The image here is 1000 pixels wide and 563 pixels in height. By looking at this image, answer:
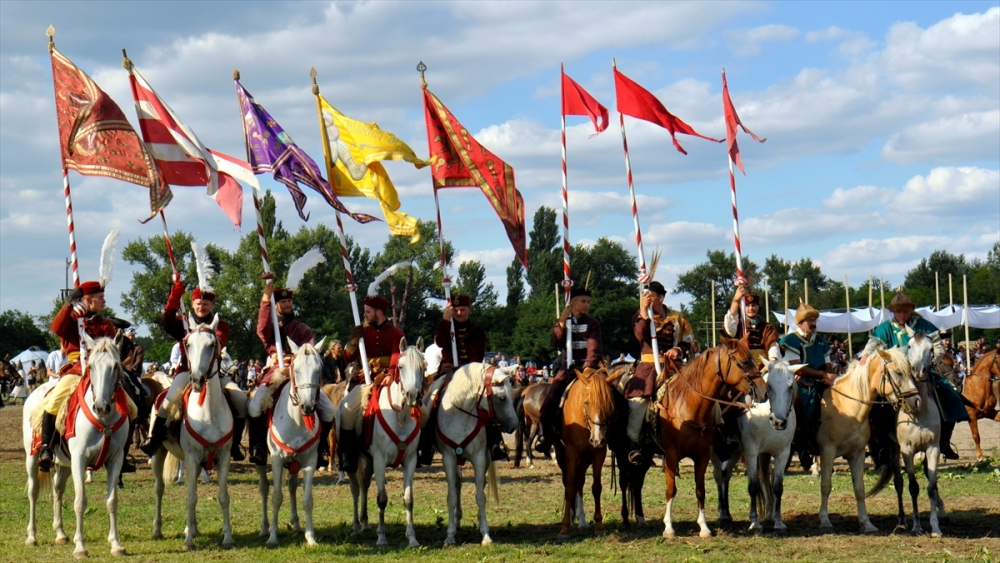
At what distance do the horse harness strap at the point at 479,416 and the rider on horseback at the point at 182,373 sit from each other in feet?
8.54

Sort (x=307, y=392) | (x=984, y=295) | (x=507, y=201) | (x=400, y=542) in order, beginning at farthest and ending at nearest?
(x=984, y=295) < (x=507, y=201) < (x=400, y=542) < (x=307, y=392)

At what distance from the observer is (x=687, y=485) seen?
18703 mm

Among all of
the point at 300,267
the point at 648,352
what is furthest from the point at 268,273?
the point at 648,352

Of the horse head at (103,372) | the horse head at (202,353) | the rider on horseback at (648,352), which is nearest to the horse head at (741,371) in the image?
the rider on horseback at (648,352)

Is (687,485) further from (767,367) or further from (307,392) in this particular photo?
(307,392)

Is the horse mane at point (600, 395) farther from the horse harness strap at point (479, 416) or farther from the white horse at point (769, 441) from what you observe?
the white horse at point (769, 441)

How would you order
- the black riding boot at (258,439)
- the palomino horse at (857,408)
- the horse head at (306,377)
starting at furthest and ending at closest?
the palomino horse at (857,408), the black riding boot at (258,439), the horse head at (306,377)

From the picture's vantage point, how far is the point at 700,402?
13.0m

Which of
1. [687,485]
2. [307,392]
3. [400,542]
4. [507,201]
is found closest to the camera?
[307,392]

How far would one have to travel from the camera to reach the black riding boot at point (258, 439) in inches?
521

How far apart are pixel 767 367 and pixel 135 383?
8005 mm

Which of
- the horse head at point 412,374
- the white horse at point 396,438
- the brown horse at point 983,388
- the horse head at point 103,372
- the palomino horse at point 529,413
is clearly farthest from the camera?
the brown horse at point 983,388

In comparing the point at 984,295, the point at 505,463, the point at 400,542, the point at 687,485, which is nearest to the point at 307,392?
the point at 400,542

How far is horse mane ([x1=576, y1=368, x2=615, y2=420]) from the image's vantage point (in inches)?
502
